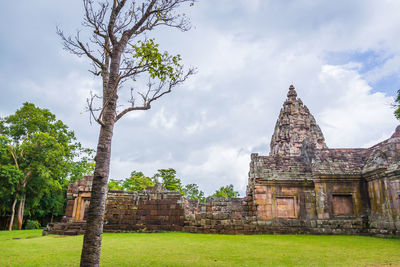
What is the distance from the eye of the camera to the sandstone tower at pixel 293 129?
3094cm

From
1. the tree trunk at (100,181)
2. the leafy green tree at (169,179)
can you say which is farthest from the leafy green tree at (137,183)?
the tree trunk at (100,181)

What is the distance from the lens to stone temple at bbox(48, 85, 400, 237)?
12.6 m

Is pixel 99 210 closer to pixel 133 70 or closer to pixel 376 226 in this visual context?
pixel 133 70

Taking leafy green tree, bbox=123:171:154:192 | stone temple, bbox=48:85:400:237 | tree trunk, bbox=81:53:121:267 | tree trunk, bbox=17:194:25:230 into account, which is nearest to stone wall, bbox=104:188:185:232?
stone temple, bbox=48:85:400:237

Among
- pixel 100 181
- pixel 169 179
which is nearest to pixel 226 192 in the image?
pixel 169 179

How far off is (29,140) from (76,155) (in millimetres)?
5265

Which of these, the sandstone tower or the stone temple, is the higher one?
the sandstone tower

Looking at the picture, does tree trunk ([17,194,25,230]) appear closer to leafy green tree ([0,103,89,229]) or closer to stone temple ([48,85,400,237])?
leafy green tree ([0,103,89,229])

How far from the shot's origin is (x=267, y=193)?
13602 mm

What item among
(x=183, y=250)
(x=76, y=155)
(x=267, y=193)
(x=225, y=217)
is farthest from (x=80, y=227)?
(x=76, y=155)

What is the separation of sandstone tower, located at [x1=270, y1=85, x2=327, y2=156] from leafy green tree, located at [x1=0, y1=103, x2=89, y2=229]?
2314 cm

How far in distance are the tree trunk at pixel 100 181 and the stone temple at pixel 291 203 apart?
31.3 feet

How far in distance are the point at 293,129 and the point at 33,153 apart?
1064 inches

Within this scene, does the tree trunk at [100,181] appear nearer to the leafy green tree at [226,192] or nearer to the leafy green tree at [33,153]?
the leafy green tree at [33,153]
